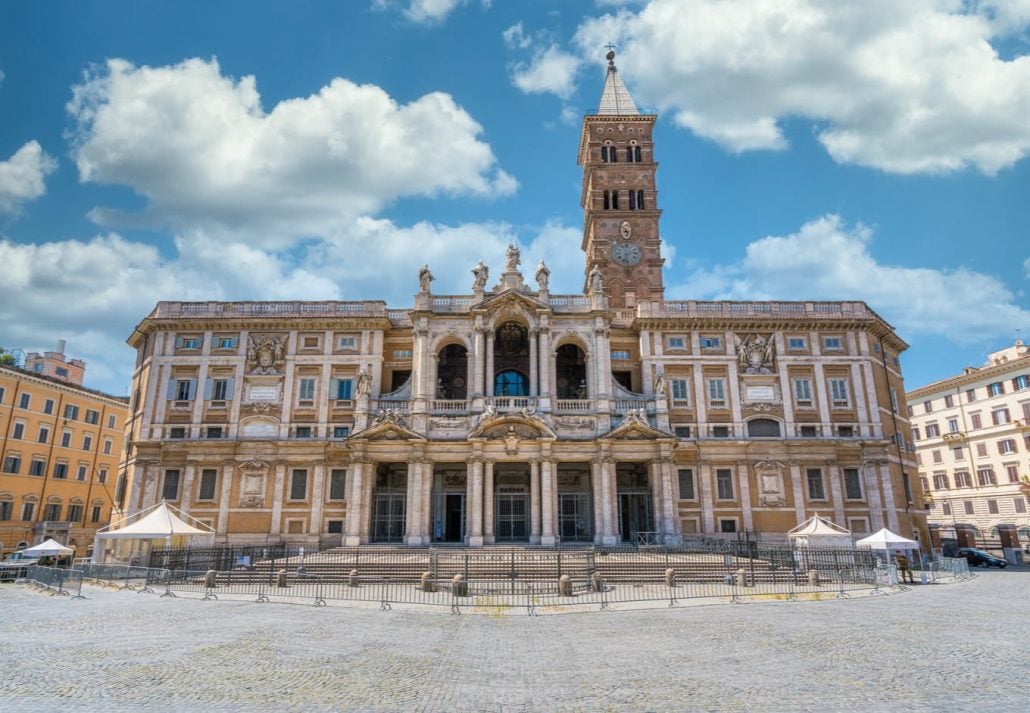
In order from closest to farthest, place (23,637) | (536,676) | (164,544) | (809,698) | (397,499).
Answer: (809,698) → (536,676) → (23,637) → (164,544) → (397,499)

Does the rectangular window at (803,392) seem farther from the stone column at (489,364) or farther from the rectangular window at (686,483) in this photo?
the stone column at (489,364)

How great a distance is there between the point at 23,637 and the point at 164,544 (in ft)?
79.9

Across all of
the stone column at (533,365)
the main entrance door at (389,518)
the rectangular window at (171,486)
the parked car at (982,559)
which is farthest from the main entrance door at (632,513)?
the rectangular window at (171,486)

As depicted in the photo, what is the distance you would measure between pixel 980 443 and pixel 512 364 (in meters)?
44.4

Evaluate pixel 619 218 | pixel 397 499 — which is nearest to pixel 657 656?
pixel 397 499

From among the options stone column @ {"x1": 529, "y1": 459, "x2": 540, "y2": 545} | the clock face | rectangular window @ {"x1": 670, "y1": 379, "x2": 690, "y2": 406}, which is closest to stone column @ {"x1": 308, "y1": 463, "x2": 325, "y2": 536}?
stone column @ {"x1": 529, "y1": 459, "x2": 540, "y2": 545}

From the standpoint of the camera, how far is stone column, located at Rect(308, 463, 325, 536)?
39.2 m

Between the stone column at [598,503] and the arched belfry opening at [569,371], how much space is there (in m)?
7.02

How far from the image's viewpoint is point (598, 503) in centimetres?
3772

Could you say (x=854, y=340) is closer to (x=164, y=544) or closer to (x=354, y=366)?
(x=354, y=366)

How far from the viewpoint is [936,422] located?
63375 millimetres

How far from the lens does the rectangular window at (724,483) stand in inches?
1574

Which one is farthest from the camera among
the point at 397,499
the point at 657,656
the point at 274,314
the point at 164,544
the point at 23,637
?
the point at 274,314

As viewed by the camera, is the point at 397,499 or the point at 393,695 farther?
the point at 397,499
